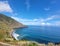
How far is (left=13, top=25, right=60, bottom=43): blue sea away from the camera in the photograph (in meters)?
5.94

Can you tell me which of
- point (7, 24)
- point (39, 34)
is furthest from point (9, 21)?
point (39, 34)

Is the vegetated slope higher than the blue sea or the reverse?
higher

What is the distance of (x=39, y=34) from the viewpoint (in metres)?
6.52

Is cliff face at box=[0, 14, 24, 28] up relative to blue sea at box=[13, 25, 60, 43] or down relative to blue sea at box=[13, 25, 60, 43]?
up

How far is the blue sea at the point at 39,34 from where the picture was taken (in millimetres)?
5938

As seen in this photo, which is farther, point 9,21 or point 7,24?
point 7,24

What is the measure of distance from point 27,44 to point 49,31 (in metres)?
1.50

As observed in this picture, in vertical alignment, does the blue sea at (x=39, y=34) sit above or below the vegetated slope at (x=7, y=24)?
below

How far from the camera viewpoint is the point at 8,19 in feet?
20.8

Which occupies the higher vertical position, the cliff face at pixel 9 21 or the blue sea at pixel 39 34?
the cliff face at pixel 9 21

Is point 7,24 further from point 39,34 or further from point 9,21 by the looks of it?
point 39,34

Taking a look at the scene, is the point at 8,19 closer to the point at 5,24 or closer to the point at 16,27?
the point at 5,24

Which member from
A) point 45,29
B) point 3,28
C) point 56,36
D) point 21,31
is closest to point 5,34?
point 3,28

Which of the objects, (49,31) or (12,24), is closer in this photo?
(49,31)
